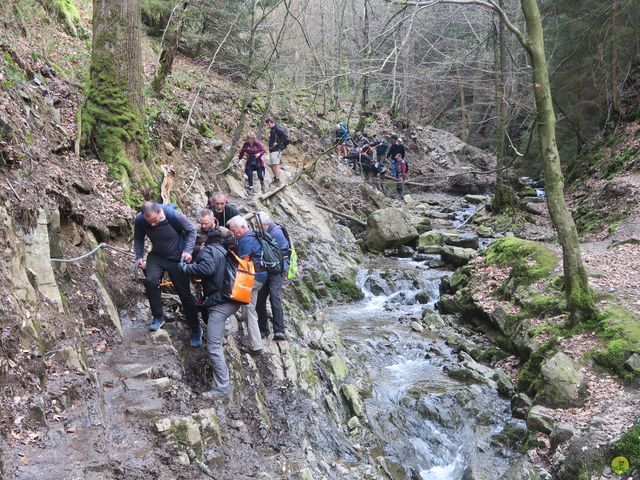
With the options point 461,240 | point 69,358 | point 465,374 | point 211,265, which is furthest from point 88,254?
point 461,240

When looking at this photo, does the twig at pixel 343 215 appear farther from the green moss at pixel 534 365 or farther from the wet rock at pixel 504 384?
the green moss at pixel 534 365

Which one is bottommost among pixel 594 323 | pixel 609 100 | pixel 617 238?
pixel 594 323

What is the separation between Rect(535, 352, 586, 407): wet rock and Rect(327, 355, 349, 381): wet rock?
3146 mm

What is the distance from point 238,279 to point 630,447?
5.19 m

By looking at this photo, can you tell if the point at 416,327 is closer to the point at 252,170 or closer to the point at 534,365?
the point at 534,365

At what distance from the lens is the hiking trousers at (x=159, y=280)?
6.51 m

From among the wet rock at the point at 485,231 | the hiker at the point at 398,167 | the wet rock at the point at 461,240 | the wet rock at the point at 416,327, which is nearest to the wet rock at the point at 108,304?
the wet rock at the point at 416,327

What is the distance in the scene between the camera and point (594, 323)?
27.0ft

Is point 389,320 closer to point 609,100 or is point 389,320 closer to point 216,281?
point 216,281

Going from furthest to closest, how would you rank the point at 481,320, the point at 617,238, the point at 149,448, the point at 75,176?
the point at 617,238 < the point at 481,320 < the point at 75,176 < the point at 149,448

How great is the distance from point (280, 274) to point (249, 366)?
4.99 ft

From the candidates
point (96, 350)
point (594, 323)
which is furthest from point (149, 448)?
point (594, 323)

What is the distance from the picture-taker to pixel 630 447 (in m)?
5.95

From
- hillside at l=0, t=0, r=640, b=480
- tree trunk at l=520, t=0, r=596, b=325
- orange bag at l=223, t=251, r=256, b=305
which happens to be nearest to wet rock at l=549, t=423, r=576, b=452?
hillside at l=0, t=0, r=640, b=480
